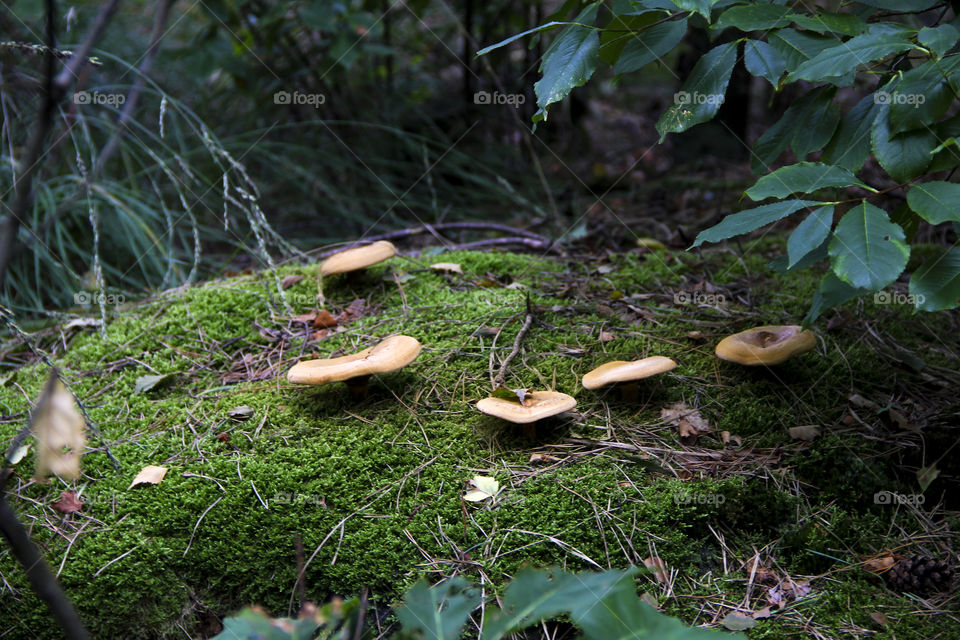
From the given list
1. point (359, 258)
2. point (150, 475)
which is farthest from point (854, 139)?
point (150, 475)

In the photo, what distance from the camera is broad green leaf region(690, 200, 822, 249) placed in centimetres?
174

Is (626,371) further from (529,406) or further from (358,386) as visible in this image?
(358,386)

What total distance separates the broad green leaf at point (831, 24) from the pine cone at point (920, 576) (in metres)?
1.54

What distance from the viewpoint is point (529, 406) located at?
7.02 ft

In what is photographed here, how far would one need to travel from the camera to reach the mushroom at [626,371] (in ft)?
7.13

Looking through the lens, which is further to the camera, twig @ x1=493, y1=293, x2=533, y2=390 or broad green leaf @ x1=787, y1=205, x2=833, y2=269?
twig @ x1=493, y1=293, x2=533, y2=390

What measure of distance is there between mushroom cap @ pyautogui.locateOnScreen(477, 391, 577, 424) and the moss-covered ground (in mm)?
162

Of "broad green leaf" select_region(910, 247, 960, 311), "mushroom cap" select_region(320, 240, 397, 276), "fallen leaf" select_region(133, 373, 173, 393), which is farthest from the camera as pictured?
"mushroom cap" select_region(320, 240, 397, 276)

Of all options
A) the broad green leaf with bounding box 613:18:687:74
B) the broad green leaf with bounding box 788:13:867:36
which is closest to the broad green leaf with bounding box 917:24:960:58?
the broad green leaf with bounding box 788:13:867:36

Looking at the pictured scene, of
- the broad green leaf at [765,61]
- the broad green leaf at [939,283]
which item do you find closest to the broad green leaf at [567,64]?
the broad green leaf at [765,61]

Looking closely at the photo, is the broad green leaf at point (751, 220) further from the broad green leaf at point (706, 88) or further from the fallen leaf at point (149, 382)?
the fallen leaf at point (149, 382)

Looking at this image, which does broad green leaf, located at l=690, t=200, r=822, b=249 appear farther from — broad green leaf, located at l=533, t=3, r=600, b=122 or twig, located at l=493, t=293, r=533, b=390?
twig, located at l=493, t=293, r=533, b=390

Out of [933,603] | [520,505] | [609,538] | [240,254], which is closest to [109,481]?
[520,505]

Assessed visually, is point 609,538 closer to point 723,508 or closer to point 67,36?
point 723,508
